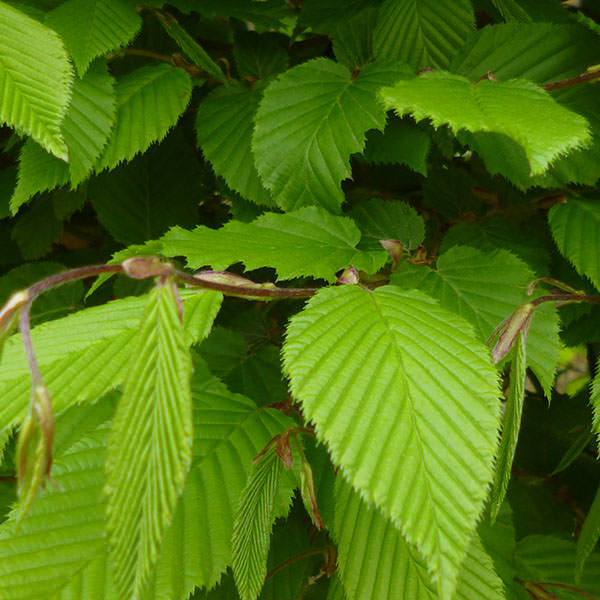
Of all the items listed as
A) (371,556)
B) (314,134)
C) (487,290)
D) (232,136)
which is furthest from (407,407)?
(232,136)

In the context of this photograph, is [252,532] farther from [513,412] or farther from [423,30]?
[423,30]

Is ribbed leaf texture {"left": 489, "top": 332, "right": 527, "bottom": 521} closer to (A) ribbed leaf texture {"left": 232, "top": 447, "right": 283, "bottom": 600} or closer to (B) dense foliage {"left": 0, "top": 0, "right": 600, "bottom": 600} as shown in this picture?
(B) dense foliage {"left": 0, "top": 0, "right": 600, "bottom": 600}

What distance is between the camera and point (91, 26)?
0.68 meters

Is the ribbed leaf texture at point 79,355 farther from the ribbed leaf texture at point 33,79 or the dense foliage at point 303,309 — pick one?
the ribbed leaf texture at point 33,79

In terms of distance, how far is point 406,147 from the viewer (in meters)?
0.73

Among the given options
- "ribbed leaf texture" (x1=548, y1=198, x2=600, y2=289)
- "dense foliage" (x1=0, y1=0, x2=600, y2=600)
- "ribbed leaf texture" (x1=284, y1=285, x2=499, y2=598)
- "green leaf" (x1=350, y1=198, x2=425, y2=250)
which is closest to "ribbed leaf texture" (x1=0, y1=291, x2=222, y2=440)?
"dense foliage" (x1=0, y1=0, x2=600, y2=600)

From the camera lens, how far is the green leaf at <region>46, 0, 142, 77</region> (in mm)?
659

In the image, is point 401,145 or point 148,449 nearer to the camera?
point 148,449

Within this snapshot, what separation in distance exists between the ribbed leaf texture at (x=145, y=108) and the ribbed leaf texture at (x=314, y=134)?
112 mm

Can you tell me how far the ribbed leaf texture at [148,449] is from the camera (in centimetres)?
26

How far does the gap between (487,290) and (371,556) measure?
30cm

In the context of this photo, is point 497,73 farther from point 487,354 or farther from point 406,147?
point 487,354

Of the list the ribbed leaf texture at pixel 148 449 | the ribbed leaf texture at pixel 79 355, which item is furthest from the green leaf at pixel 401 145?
the ribbed leaf texture at pixel 148 449

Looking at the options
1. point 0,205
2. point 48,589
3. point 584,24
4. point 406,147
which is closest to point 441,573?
point 48,589
